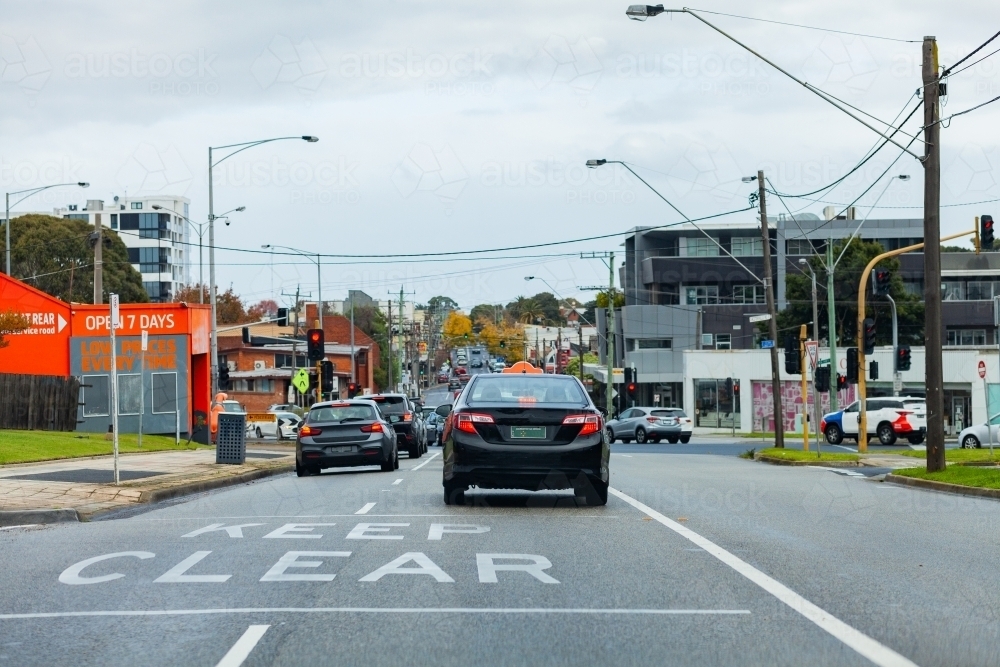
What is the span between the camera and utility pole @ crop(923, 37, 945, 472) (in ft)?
73.2

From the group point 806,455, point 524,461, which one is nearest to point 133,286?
point 806,455

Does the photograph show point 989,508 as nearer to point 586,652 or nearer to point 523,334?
point 586,652

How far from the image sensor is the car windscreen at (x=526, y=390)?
50.3 ft

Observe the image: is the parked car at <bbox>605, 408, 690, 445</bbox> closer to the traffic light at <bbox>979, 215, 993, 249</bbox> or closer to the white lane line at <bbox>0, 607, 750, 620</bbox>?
the traffic light at <bbox>979, 215, 993, 249</bbox>

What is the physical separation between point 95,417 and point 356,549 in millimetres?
38546

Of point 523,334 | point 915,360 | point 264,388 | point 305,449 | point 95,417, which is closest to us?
point 305,449

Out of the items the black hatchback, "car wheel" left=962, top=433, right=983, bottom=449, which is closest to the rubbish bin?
the black hatchback

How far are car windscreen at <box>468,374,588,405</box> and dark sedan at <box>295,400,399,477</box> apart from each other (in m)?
9.14

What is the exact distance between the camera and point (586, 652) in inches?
272

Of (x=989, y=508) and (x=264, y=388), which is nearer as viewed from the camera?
(x=989, y=508)

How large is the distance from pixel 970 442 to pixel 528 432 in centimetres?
2588

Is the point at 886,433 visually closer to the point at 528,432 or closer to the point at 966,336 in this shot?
the point at 528,432

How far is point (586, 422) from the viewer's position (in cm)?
1505

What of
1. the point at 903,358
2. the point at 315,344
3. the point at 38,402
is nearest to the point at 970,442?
the point at 903,358
